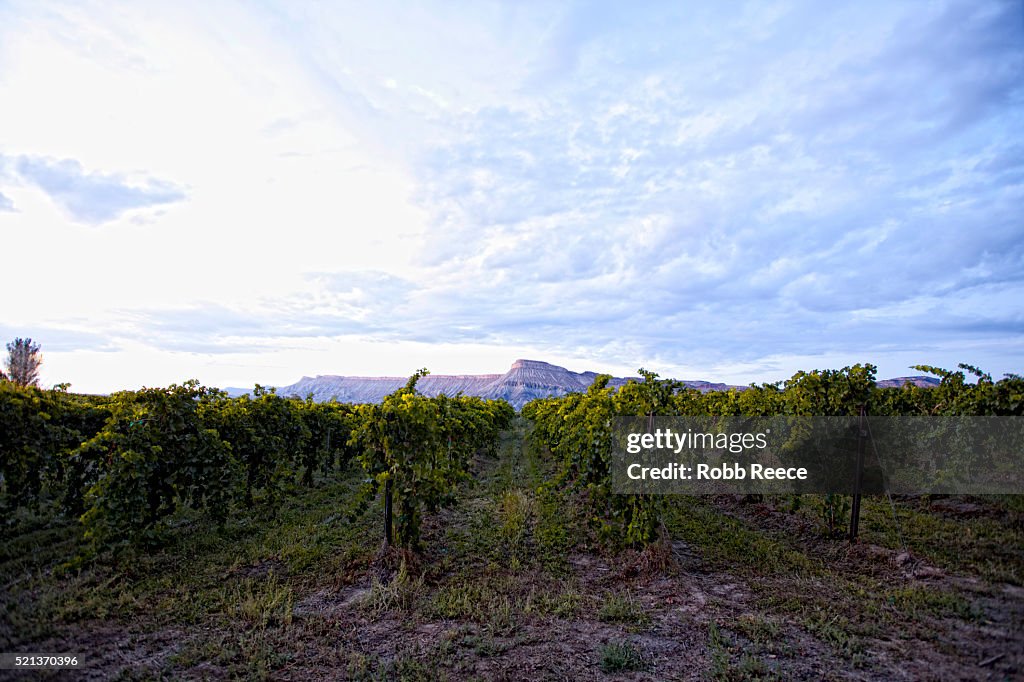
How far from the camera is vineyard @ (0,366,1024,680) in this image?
181 inches

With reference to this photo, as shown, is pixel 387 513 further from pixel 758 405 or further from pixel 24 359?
pixel 24 359

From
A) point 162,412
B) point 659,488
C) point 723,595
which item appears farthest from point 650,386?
point 162,412

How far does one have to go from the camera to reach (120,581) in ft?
20.0

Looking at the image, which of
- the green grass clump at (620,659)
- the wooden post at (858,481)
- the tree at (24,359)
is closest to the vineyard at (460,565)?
the green grass clump at (620,659)

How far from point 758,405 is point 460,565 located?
28.1 feet

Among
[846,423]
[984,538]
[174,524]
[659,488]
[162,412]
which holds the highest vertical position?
[846,423]

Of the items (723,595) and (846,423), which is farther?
(846,423)

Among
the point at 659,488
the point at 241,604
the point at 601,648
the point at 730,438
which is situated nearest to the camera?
the point at 601,648

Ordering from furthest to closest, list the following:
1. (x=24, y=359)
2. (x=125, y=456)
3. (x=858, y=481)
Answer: (x=24, y=359) → (x=858, y=481) → (x=125, y=456)

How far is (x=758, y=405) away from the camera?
37.4ft

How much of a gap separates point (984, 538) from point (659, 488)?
623 centimetres

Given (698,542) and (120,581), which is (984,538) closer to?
(698,542)

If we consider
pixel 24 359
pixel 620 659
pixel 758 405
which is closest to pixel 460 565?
pixel 620 659

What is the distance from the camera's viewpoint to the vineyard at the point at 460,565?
4.60m
